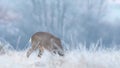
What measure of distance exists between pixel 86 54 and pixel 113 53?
45.3 inches

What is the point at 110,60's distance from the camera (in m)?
6.31

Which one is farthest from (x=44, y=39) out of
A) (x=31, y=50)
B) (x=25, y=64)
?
(x=25, y=64)

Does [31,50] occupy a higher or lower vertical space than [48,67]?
lower

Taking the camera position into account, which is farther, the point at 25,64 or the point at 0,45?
the point at 0,45

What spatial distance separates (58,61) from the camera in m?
6.13

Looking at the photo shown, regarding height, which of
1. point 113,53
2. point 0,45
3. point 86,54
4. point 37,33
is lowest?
point 0,45

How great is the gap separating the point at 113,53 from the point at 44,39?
3.08 metres

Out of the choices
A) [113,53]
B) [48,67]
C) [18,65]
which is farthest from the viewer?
[113,53]

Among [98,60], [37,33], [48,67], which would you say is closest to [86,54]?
[98,60]

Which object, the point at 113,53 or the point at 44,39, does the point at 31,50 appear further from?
the point at 113,53

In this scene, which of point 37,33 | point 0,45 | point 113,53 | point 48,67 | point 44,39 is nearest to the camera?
point 48,67

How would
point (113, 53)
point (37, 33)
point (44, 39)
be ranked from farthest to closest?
point (37, 33) < point (44, 39) < point (113, 53)

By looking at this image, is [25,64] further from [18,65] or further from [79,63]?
[79,63]

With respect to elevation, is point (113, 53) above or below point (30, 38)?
above
